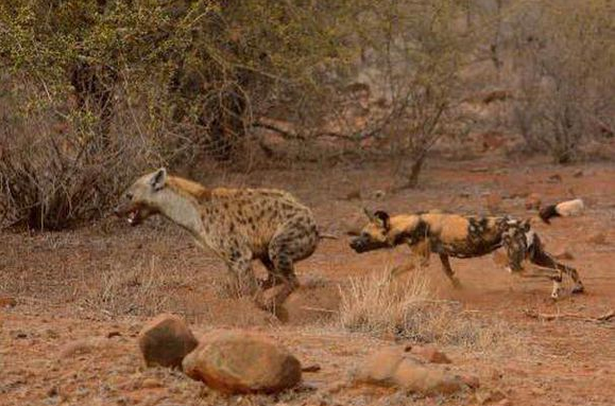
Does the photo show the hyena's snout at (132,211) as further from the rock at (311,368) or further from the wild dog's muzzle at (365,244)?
the rock at (311,368)

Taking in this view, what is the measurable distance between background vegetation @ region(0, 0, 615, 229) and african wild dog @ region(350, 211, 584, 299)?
250cm

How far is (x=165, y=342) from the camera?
19.0 ft

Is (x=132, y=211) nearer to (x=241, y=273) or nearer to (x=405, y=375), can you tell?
(x=241, y=273)

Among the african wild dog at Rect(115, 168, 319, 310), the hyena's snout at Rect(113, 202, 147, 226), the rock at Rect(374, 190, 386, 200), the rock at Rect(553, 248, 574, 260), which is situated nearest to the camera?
the african wild dog at Rect(115, 168, 319, 310)

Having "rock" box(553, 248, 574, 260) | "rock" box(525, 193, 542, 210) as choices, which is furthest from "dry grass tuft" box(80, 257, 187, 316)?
"rock" box(525, 193, 542, 210)

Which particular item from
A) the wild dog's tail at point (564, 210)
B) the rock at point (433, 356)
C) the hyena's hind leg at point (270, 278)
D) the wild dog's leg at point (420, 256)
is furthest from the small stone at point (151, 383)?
the wild dog's tail at point (564, 210)

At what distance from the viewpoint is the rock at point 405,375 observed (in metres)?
5.38

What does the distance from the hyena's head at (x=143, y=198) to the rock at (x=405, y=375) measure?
14.8 feet

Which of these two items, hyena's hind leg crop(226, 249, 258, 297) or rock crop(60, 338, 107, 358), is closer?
rock crop(60, 338, 107, 358)

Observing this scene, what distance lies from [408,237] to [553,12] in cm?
1358

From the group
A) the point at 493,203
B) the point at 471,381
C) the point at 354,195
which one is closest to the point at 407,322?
the point at 471,381

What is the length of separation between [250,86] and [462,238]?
23.2 feet

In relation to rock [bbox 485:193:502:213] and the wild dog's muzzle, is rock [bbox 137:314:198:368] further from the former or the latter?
rock [bbox 485:193:502:213]

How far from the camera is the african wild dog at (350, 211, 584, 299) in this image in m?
10.4
